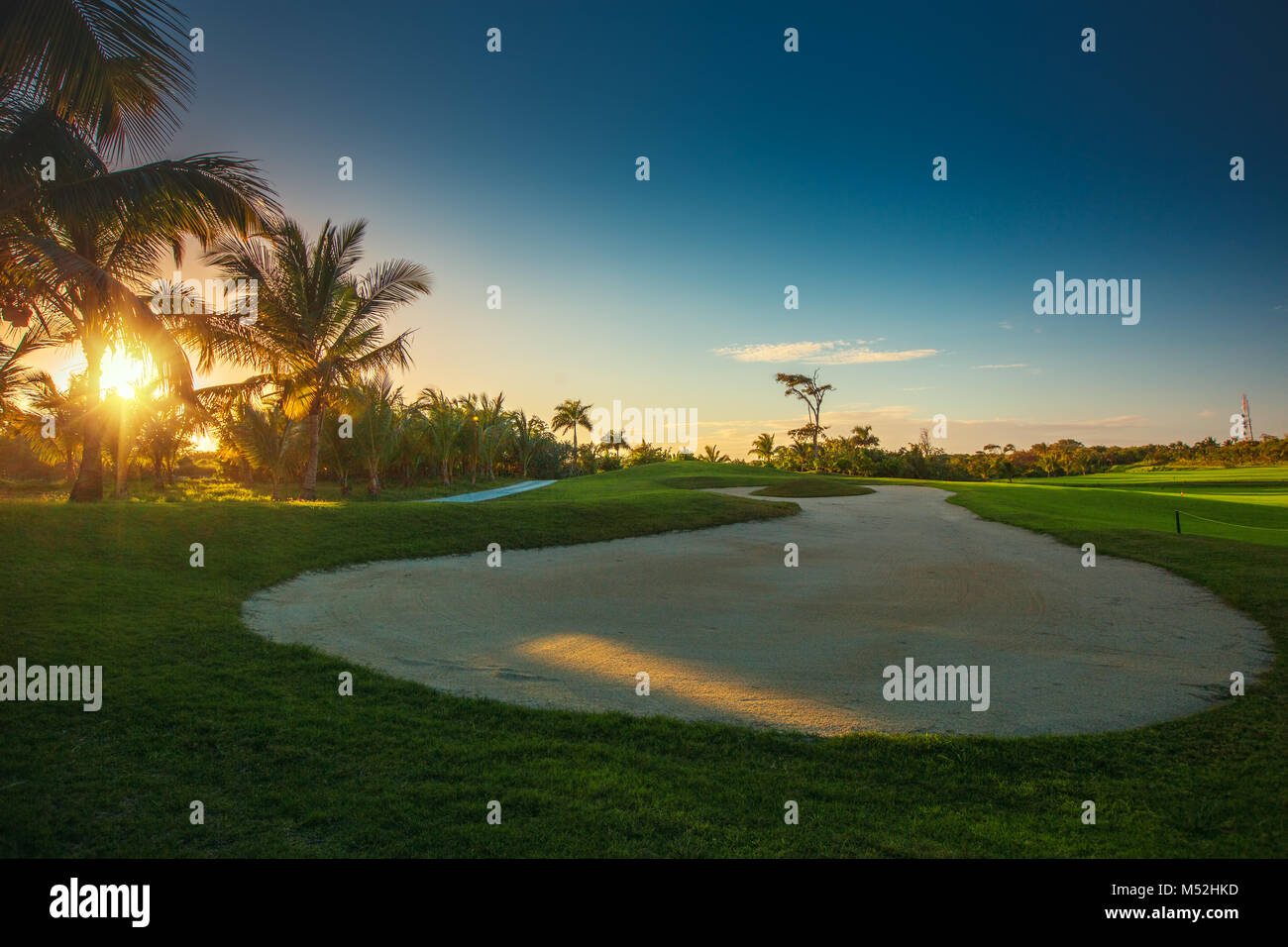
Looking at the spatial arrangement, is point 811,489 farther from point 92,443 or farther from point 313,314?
point 92,443

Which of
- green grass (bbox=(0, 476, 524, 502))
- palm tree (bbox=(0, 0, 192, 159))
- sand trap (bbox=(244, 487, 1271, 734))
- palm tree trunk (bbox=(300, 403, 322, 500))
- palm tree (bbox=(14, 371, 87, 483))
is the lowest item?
sand trap (bbox=(244, 487, 1271, 734))

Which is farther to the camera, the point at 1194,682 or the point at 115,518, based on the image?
the point at 115,518

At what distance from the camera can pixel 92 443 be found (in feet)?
54.1

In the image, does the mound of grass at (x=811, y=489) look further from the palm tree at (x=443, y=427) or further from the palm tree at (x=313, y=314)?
the palm tree at (x=443, y=427)

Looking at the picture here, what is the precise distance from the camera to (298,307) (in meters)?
21.7

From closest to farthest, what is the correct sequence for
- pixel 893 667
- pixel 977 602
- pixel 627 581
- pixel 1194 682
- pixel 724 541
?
pixel 1194 682 → pixel 893 667 → pixel 977 602 → pixel 627 581 → pixel 724 541

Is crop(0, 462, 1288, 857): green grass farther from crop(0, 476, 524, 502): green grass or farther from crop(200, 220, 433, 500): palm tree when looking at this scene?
crop(0, 476, 524, 502): green grass

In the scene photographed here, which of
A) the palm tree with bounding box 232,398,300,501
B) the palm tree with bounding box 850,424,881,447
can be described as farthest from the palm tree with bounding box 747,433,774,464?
the palm tree with bounding box 232,398,300,501

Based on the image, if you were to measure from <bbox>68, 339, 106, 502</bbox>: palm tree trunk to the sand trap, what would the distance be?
8.66 metres

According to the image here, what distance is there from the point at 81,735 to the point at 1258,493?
3963cm

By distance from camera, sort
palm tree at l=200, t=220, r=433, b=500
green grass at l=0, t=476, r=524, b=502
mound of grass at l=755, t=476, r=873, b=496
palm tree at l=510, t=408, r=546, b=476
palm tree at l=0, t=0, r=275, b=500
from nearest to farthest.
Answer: palm tree at l=0, t=0, r=275, b=500 < palm tree at l=200, t=220, r=433, b=500 < mound of grass at l=755, t=476, r=873, b=496 < green grass at l=0, t=476, r=524, b=502 < palm tree at l=510, t=408, r=546, b=476

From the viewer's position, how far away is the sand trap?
631 cm

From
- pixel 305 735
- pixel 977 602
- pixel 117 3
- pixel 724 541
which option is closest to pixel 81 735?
pixel 305 735
